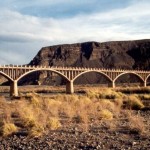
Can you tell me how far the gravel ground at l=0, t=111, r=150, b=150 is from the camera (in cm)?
1168

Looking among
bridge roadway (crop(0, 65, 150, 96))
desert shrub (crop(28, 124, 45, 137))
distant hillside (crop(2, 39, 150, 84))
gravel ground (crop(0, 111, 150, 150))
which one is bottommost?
gravel ground (crop(0, 111, 150, 150))

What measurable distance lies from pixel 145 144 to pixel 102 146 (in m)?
1.29

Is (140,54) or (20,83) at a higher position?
(140,54)

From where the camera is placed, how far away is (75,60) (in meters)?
188

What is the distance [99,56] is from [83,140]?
17794 centimetres

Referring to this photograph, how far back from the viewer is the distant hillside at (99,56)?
174 metres

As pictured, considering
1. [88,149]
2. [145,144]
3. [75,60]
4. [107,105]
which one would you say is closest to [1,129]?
[88,149]

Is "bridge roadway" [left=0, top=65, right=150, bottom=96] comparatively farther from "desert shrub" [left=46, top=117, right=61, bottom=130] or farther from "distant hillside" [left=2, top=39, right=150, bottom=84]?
"distant hillside" [left=2, top=39, right=150, bottom=84]

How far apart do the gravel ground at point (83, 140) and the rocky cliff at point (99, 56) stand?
150 meters

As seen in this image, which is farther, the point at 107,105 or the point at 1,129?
the point at 107,105

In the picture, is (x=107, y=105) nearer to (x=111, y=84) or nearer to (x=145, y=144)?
(x=145, y=144)

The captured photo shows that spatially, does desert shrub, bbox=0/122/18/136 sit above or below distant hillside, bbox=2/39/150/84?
below

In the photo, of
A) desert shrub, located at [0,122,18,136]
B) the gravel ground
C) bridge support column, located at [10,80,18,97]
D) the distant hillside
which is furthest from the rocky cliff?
the gravel ground

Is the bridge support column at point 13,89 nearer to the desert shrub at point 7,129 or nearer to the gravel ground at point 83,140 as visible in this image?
the desert shrub at point 7,129
